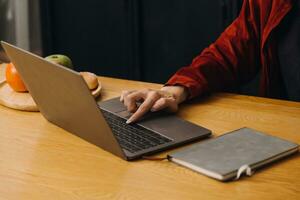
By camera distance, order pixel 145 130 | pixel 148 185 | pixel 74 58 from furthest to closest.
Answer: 1. pixel 74 58
2. pixel 145 130
3. pixel 148 185

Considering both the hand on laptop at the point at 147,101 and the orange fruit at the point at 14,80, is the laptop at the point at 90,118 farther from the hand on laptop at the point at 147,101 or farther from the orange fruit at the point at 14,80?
the orange fruit at the point at 14,80

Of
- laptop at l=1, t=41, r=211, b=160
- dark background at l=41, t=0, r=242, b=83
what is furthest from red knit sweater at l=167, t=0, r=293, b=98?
dark background at l=41, t=0, r=242, b=83

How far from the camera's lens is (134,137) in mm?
1180

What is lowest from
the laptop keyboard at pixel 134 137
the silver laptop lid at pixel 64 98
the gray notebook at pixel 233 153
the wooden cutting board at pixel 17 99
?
the wooden cutting board at pixel 17 99

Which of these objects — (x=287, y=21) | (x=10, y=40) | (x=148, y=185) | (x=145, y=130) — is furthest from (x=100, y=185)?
(x=10, y=40)

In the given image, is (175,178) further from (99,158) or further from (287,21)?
(287,21)

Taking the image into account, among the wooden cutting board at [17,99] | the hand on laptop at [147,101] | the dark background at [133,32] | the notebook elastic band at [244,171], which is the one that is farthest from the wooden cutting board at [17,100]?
the dark background at [133,32]

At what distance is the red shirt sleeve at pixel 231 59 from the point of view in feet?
5.03

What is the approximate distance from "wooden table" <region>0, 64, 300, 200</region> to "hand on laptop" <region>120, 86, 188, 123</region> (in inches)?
1.9

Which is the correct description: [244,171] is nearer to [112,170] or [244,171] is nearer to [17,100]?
[112,170]

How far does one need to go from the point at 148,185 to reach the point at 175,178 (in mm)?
55

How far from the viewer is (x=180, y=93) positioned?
4.67ft

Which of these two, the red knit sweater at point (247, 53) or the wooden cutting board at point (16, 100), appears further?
the red knit sweater at point (247, 53)

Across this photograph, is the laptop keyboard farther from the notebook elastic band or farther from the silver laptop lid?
the notebook elastic band
